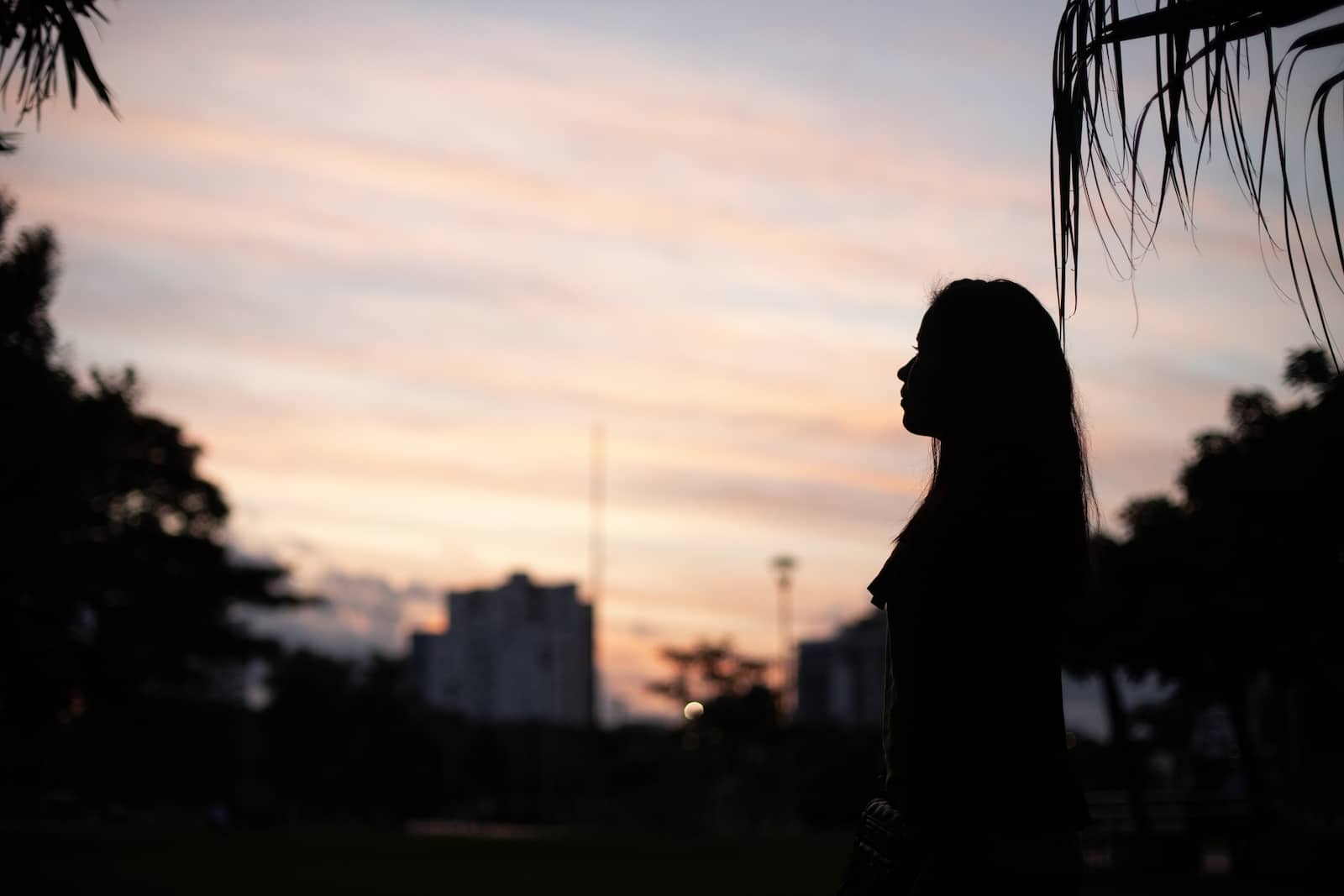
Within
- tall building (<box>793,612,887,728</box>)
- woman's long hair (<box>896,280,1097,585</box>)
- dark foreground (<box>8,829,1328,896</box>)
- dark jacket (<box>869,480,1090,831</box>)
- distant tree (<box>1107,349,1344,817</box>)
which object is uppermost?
tall building (<box>793,612,887,728</box>)

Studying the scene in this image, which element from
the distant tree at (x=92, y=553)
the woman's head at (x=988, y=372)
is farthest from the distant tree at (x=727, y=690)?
the woman's head at (x=988, y=372)

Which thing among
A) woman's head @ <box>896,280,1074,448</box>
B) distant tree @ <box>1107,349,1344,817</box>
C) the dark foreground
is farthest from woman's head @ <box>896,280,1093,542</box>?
the dark foreground

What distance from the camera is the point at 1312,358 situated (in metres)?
16.7

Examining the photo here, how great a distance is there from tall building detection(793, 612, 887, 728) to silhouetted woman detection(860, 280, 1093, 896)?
342ft

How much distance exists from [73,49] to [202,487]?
137ft

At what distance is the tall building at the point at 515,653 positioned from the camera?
544ft

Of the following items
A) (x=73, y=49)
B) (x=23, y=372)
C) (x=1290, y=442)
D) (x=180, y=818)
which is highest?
(x=23, y=372)

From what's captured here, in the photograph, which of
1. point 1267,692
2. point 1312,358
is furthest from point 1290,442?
point 1267,692

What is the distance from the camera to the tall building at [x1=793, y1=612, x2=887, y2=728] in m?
131

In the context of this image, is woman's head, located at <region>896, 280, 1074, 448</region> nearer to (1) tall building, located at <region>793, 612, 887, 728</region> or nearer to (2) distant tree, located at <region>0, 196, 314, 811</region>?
(2) distant tree, located at <region>0, 196, 314, 811</region>

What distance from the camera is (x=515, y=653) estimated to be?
169 m

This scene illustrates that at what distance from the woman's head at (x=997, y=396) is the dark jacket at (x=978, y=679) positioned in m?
0.11

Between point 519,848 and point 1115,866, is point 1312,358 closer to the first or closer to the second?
point 1115,866

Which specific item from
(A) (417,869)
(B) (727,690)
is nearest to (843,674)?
(B) (727,690)
